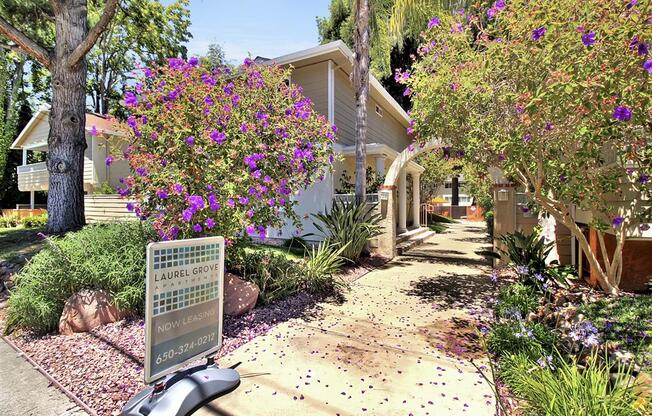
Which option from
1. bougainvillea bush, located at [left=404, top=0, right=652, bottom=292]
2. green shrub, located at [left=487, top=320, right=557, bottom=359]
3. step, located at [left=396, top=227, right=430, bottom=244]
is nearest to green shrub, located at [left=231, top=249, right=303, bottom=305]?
green shrub, located at [left=487, top=320, right=557, bottom=359]

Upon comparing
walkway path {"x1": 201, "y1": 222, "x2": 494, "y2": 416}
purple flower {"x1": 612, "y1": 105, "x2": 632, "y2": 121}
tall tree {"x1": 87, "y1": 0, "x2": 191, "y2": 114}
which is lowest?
walkway path {"x1": 201, "y1": 222, "x2": 494, "y2": 416}

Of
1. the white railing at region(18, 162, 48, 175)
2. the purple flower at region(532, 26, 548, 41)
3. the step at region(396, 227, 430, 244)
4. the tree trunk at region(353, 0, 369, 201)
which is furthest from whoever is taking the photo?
the white railing at region(18, 162, 48, 175)

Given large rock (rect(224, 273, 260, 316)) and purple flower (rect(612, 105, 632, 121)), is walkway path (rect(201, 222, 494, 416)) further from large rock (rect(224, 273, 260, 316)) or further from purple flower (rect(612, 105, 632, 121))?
purple flower (rect(612, 105, 632, 121))

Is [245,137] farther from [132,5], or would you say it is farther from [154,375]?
[132,5]

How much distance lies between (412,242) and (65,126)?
Result: 33.6 feet

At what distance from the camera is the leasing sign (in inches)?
88.3

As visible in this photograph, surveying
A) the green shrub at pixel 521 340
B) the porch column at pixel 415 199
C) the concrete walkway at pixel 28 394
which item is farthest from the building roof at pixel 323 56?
the green shrub at pixel 521 340

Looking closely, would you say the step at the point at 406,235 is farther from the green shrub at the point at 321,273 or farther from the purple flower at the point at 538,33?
the purple flower at the point at 538,33

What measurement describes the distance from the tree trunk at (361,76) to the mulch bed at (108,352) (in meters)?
5.02

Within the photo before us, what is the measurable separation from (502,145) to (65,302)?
5.74 metres

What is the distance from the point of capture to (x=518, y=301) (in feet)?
15.2

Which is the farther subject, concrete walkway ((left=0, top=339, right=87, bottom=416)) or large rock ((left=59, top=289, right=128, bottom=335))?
large rock ((left=59, top=289, right=128, bottom=335))

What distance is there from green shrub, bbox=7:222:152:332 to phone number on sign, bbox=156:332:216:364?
2089mm

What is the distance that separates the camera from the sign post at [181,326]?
7.27 feet
